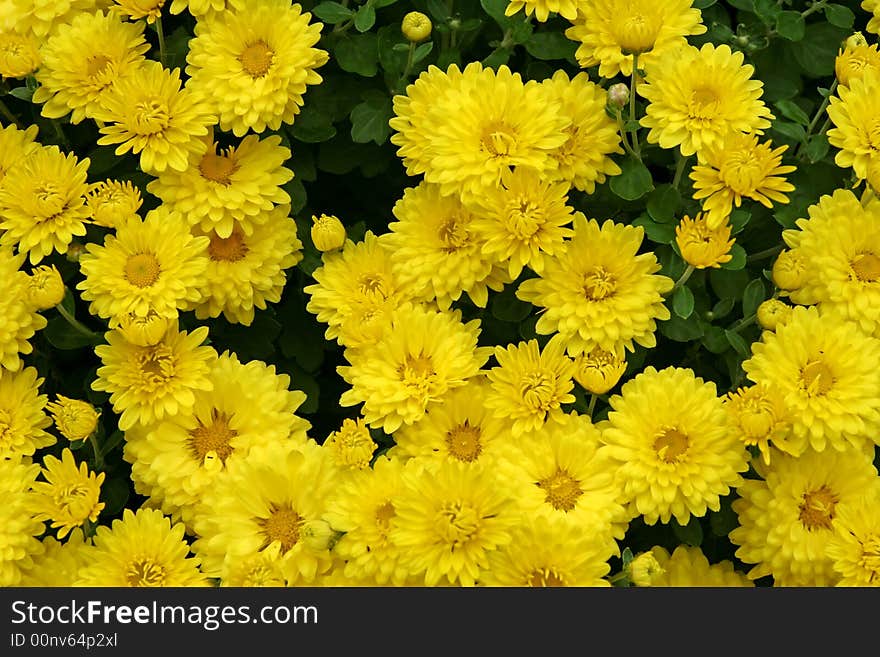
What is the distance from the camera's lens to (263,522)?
6.13 feet

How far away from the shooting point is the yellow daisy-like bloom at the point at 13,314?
1922 mm

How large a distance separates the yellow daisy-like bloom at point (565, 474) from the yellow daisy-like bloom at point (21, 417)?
83cm

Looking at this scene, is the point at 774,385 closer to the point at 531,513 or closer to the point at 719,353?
the point at 719,353

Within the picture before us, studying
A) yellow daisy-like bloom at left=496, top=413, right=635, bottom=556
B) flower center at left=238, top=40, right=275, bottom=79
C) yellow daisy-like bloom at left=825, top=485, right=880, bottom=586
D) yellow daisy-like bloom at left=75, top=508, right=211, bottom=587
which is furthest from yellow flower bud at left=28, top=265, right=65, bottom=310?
yellow daisy-like bloom at left=825, top=485, right=880, bottom=586

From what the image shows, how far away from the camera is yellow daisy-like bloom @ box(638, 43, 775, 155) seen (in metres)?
1.86

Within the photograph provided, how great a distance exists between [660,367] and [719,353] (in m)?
0.13

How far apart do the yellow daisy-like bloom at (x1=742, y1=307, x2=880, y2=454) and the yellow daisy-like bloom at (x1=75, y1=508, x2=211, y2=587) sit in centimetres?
100

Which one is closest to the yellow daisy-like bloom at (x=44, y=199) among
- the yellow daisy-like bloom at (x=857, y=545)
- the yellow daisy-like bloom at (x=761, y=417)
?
the yellow daisy-like bloom at (x=761, y=417)

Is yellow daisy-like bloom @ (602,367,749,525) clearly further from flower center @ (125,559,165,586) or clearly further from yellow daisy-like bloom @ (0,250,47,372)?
yellow daisy-like bloom @ (0,250,47,372)

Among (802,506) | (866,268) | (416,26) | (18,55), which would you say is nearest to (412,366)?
(416,26)

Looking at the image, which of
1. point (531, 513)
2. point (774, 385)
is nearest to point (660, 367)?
point (774, 385)

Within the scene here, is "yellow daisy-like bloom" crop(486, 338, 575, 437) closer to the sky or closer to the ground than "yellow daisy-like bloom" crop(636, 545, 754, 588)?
closer to the sky
